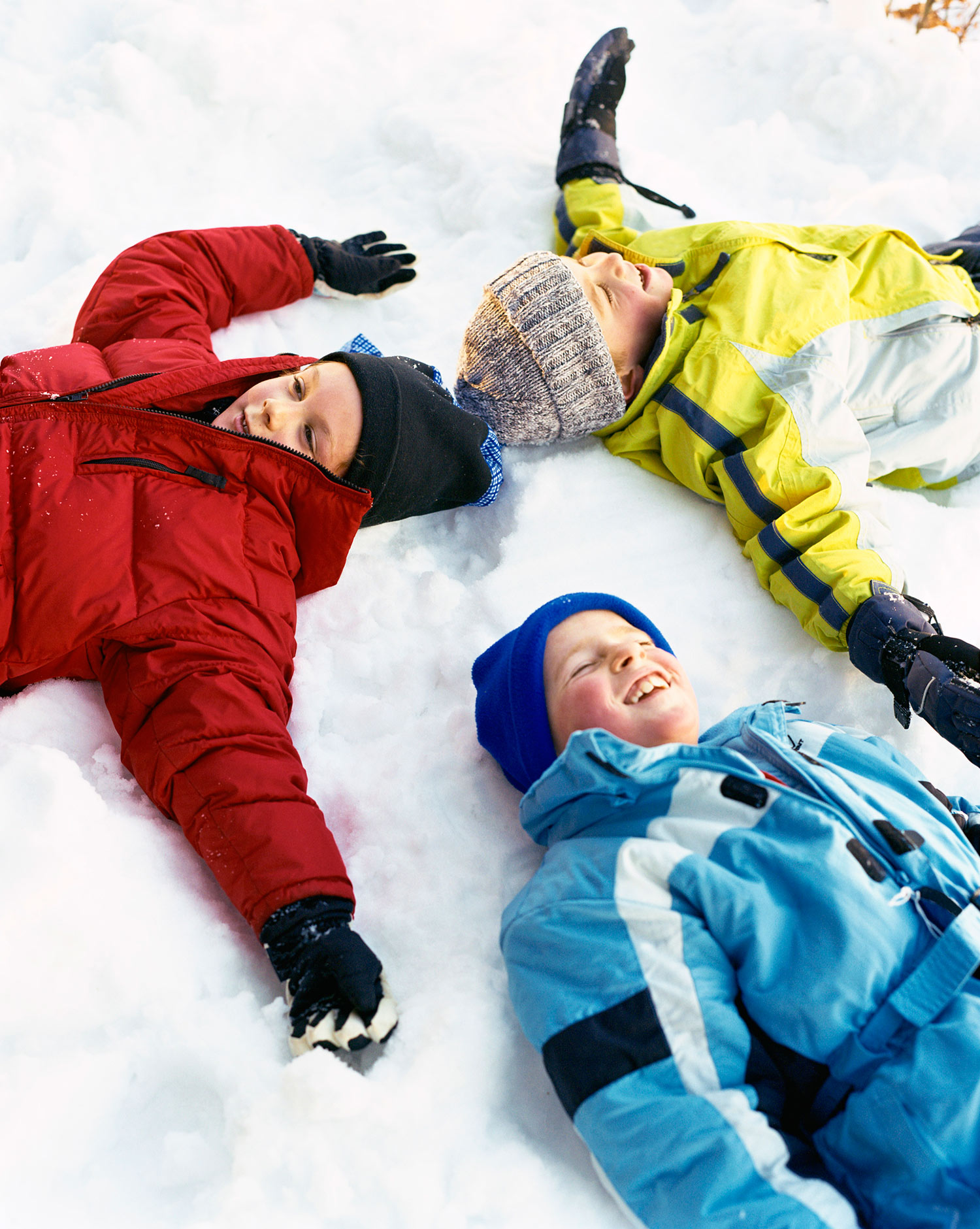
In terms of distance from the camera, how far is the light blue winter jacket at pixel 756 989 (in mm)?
1026

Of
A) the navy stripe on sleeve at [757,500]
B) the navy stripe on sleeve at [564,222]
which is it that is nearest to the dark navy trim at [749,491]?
the navy stripe on sleeve at [757,500]

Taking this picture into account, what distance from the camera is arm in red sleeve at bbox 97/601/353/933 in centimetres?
135

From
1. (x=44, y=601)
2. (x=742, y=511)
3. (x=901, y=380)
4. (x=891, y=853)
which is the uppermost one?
(x=901, y=380)

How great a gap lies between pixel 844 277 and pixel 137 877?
6.89 feet

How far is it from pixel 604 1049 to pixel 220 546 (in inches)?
43.0

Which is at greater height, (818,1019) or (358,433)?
(358,433)

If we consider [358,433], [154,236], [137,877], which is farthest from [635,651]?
[154,236]

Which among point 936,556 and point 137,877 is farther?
point 936,556

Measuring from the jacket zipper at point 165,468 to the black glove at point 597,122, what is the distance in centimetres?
166

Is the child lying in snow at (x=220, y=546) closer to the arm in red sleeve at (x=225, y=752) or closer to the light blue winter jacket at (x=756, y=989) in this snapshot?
the arm in red sleeve at (x=225, y=752)

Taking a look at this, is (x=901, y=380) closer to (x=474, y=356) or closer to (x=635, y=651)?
(x=474, y=356)

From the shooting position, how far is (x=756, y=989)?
3.83 ft

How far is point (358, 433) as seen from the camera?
5.89 feet

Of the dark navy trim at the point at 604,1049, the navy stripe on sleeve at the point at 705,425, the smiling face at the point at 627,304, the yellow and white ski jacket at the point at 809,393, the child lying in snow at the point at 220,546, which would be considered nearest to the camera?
the dark navy trim at the point at 604,1049
